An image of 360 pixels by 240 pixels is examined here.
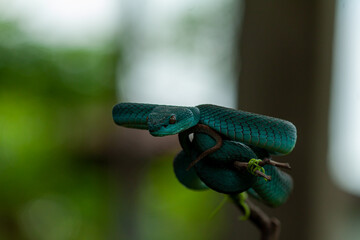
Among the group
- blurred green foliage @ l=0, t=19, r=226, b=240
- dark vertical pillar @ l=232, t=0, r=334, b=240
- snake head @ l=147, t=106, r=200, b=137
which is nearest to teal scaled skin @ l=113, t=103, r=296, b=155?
snake head @ l=147, t=106, r=200, b=137

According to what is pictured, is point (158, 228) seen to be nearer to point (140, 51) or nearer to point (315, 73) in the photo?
point (140, 51)

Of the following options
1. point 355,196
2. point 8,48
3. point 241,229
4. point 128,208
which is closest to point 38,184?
point 128,208

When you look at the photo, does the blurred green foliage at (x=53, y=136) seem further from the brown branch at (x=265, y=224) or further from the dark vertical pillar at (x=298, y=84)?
the brown branch at (x=265, y=224)

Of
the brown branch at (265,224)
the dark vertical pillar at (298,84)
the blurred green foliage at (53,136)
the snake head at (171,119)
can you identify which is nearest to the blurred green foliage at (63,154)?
the blurred green foliage at (53,136)

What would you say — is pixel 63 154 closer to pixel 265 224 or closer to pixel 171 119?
pixel 265 224

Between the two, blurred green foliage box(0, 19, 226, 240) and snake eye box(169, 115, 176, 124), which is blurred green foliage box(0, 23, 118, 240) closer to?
blurred green foliage box(0, 19, 226, 240)

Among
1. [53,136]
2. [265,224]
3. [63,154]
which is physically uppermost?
[265,224]

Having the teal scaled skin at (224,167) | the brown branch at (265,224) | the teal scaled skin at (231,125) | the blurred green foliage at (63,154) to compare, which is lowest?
the blurred green foliage at (63,154)

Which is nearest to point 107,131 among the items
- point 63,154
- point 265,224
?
point 63,154
